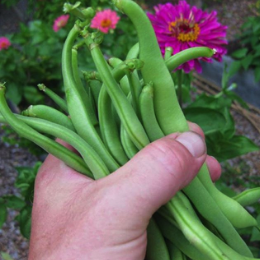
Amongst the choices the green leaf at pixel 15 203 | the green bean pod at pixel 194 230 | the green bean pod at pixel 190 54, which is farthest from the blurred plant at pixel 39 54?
the green bean pod at pixel 194 230

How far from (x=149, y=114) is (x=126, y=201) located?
5.6 inches

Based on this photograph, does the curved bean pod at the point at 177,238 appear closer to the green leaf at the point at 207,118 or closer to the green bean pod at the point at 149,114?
the green bean pod at the point at 149,114

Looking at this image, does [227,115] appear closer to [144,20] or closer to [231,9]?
[144,20]

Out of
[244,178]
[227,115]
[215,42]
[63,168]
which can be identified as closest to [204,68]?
[244,178]

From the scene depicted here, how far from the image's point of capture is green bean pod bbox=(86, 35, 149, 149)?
2.04ft

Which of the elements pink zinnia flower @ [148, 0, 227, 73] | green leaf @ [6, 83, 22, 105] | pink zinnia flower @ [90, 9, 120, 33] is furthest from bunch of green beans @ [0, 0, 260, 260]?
green leaf @ [6, 83, 22, 105]

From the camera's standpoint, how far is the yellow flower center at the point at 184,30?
3.63 ft

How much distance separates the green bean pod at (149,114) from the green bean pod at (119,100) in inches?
0.6

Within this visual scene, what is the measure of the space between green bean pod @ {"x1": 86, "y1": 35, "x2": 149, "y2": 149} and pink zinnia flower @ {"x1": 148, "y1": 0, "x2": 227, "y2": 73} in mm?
476

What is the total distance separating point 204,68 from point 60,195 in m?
1.77

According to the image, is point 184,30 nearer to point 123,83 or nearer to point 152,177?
point 123,83

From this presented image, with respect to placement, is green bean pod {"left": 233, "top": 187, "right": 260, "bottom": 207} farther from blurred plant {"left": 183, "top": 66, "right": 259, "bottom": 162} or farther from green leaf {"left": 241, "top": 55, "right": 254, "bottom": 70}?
green leaf {"left": 241, "top": 55, "right": 254, "bottom": 70}

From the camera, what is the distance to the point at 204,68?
2359mm

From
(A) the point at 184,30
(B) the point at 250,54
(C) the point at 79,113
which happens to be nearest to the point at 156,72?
(C) the point at 79,113
